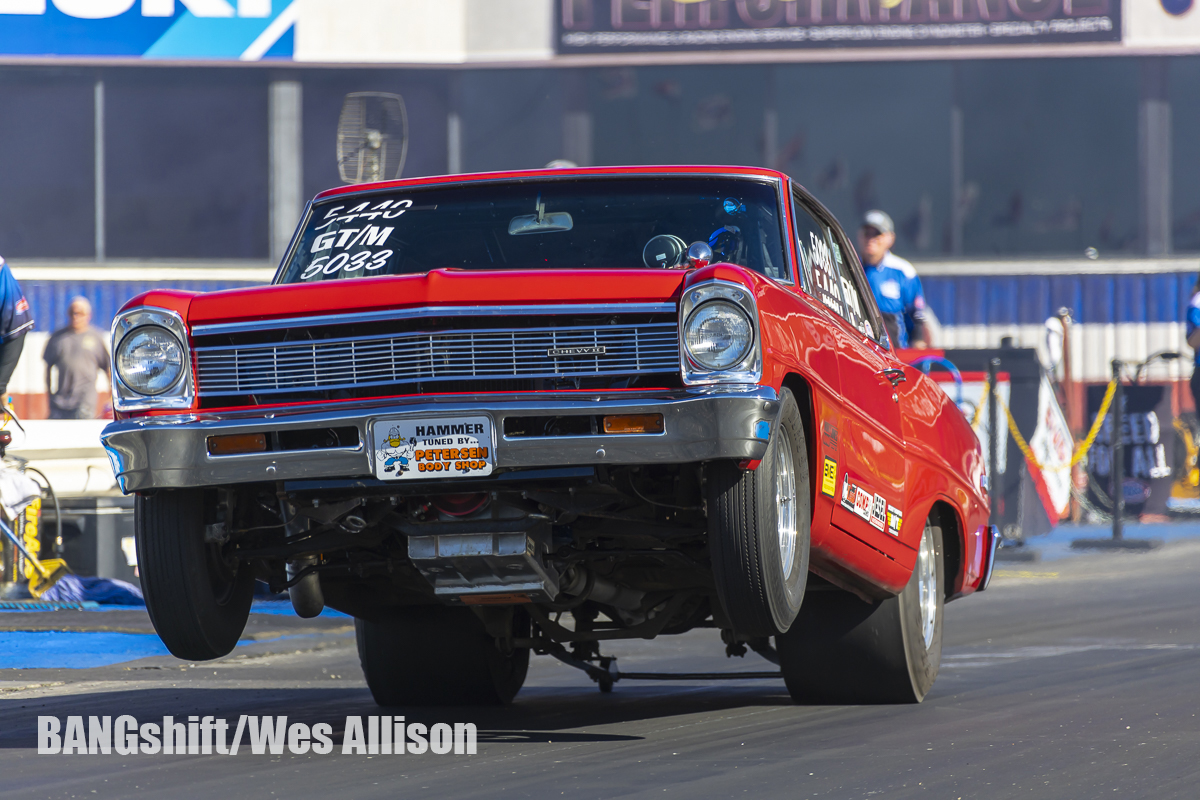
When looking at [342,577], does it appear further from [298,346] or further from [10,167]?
[10,167]

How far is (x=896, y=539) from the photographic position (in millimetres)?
6121

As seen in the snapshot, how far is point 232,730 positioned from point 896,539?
2.39m

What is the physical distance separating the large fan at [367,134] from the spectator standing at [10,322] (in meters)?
4.56

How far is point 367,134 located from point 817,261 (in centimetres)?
790

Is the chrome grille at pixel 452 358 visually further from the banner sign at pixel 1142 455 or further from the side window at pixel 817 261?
the banner sign at pixel 1142 455

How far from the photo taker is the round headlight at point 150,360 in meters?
5.15

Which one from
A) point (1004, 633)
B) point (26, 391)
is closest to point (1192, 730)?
point (1004, 633)

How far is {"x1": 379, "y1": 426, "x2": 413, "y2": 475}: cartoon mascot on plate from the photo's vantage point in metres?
4.89

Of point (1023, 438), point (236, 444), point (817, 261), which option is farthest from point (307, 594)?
point (1023, 438)

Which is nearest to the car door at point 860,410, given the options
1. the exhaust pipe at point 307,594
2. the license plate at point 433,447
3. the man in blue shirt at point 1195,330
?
the license plate at point 433,447

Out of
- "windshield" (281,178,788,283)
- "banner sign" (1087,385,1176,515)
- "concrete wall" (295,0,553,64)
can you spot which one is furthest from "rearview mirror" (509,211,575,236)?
"concrete wall" (295,0,553,64)

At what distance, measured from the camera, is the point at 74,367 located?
16297 millimetres

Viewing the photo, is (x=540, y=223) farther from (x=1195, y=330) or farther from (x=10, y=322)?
(x=1195, y=330)

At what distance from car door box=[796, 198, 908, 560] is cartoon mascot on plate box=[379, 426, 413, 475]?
56.9 inches
